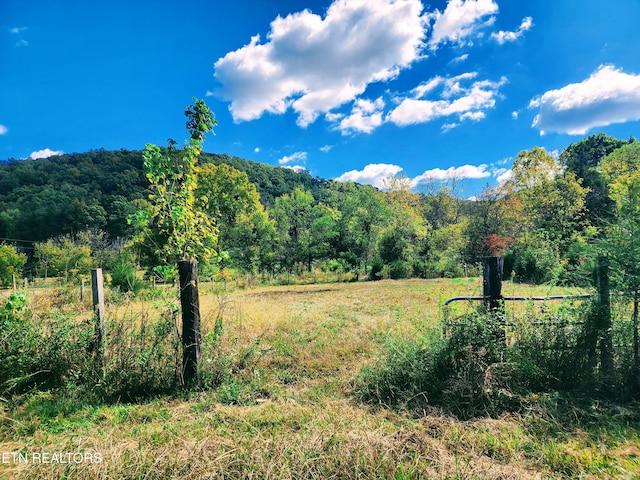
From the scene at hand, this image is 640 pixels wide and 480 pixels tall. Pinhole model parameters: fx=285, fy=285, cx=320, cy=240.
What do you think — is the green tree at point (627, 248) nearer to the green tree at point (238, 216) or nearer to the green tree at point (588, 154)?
the green tree at point (238, 216)

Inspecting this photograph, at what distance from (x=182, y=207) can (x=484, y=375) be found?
13.1 ft

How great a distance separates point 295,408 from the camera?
285 centimetres

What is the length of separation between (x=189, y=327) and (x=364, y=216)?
76.2 ft

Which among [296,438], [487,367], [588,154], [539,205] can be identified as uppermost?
[588,154]

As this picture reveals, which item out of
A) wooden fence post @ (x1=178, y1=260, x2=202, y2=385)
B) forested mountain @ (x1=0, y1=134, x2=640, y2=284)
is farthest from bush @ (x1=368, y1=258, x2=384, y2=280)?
wooden fence post @ (x1=178, y1=260, x2=202, y2=385)

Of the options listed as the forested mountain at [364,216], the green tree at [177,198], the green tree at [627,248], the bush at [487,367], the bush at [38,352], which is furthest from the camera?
the forested mountain at [364,216]

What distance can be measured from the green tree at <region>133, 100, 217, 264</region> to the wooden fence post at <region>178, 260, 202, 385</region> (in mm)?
580

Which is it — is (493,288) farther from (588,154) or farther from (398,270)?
(588,154)

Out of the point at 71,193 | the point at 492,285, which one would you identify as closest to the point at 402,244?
the point at 492,285

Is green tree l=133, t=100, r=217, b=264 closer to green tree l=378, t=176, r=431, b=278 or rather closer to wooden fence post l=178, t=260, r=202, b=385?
wooden fence post l=178, t=260, r=202, b=385

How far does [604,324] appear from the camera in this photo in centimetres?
309

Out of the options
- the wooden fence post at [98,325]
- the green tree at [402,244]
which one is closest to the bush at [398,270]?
the green tree at [402,244]

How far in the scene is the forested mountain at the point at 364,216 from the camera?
64.3 ft

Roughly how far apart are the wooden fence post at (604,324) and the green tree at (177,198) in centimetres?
469
